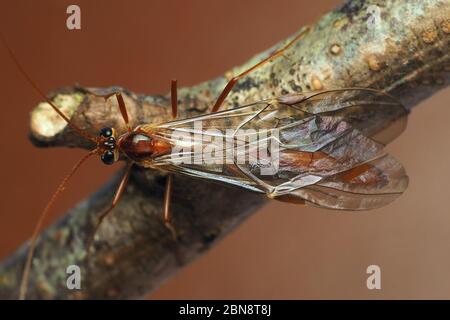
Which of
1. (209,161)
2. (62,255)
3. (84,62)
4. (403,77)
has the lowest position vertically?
(62,255)

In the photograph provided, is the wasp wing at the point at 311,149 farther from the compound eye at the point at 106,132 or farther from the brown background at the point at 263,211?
the brown background at the point at 263,211

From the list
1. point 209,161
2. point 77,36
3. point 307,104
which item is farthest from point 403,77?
point 77,36

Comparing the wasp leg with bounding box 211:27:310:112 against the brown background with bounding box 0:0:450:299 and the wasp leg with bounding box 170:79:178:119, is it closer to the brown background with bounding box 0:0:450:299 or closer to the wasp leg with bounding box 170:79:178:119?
the wasp leg with bounding box 170:79:178:119

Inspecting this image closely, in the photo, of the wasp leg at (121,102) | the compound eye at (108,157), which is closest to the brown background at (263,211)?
the compound eye at (108,157)

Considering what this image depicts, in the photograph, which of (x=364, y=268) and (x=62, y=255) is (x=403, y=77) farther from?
(x=364, y=268)

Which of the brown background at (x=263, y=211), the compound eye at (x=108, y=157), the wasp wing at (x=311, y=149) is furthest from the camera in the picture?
the brown background at (x=263, y=211)

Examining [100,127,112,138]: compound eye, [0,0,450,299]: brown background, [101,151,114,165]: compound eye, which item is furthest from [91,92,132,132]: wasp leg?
[0,0,450,299]: brown background

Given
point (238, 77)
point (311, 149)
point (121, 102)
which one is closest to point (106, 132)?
point (121, 102)

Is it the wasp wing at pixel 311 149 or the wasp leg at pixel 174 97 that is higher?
the wasp leg at pixel 174 97
